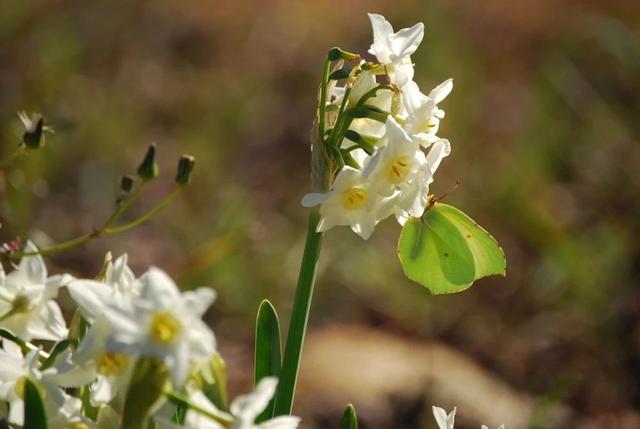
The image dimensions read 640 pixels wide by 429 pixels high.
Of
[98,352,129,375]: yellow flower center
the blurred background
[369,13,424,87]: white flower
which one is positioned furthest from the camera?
the blurred background

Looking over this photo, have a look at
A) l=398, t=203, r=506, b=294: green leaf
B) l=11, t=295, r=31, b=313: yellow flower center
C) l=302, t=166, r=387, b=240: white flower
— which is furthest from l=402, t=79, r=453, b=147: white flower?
l=11, t=295, r=31, b=313: yellow flower center

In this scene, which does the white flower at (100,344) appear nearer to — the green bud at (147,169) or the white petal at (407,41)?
the green bud at (147,169)

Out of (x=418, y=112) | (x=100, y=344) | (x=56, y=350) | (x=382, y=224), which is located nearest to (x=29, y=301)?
(x=56, y=350)

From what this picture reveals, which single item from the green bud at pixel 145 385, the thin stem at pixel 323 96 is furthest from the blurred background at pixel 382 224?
the green bud at pixel 145 385

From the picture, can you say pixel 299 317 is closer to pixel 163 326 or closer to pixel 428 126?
pixel 428 126

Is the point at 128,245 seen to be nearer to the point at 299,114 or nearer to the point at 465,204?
the point at 465,204

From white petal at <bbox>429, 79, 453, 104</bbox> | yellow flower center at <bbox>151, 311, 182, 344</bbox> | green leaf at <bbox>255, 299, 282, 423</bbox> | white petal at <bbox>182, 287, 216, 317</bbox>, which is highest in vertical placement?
white petal at <bbox>429, 79, 453, 104</bbox>

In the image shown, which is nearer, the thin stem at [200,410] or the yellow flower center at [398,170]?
the thin stem at [200,410]

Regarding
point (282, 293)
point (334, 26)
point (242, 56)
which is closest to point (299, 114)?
point (242, 56)

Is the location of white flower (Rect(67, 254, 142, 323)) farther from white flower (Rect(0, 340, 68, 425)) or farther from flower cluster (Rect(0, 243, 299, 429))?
white flower (Rect(0, 340, 68, 425))
